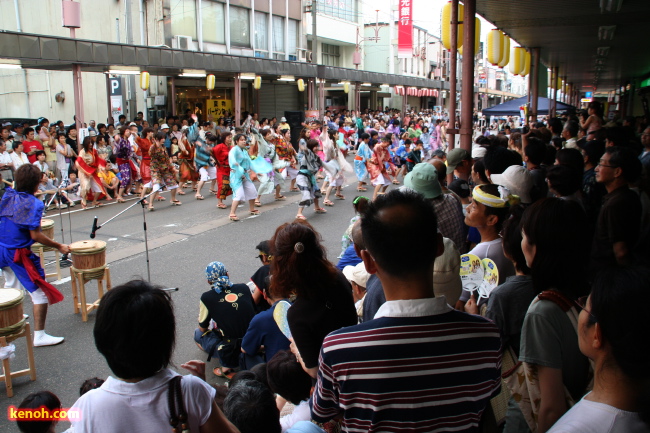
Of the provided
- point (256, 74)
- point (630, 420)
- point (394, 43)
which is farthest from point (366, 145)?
point (394, 43)

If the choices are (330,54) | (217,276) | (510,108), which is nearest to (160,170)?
(217,276)

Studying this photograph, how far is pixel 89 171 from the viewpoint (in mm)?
11469

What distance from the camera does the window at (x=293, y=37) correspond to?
2973 centimetres

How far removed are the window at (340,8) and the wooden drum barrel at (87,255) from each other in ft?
101

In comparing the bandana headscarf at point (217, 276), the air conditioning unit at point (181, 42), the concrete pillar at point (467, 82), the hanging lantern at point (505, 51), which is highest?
the air conditioning unit at point (181, 42)

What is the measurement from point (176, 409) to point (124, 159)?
1202 cm

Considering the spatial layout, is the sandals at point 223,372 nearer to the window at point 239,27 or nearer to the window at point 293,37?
the window at point 239,27

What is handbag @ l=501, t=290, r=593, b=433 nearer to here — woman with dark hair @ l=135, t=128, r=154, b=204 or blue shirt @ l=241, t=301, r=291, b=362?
blue shirt @ l=241, t=301, r=291, b=362

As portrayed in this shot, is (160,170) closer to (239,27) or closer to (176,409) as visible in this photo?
(176,409)

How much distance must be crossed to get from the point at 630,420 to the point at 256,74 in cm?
1940

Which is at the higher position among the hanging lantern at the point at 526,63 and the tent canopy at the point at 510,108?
the hanging lantern at the point at 526,63

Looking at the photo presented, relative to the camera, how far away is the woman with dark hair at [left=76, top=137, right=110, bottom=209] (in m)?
11.4

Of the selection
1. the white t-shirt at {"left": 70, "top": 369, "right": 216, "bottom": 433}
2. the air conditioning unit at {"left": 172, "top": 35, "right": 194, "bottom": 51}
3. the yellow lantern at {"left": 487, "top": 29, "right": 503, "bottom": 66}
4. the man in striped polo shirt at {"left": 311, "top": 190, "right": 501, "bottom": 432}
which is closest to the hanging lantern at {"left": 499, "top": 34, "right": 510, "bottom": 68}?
the yellow lantern at {"left": 487, "top": 29, "right": 503, "bottom": 66}

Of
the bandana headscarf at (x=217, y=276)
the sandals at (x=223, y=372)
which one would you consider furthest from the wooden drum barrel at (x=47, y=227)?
the sandals at (x=223, y=372)
